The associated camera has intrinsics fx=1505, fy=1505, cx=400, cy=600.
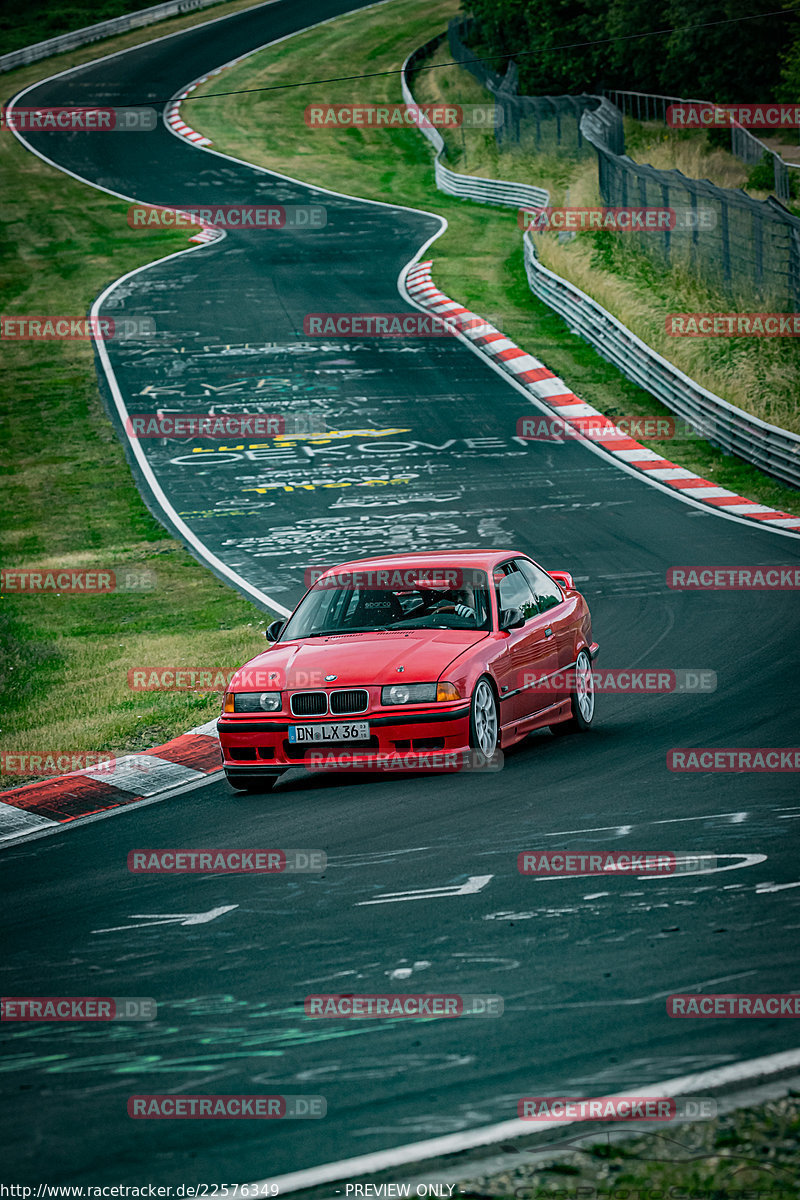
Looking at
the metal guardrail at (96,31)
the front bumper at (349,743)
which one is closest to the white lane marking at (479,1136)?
the front bumper at (349,743)

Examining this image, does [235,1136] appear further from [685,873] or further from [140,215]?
[140,215]

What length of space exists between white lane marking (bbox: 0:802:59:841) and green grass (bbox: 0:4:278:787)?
2.38 feet

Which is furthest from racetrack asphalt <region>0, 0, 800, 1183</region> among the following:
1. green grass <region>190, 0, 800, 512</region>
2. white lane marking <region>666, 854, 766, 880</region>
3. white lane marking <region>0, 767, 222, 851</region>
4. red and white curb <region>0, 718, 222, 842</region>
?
green grass <region>190, 0, 800, 512</region>

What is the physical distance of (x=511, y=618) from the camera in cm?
1045

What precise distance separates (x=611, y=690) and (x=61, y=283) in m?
29.0

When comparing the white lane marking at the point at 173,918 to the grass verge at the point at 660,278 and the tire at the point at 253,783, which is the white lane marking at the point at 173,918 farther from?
the grass verge at the point at 660,278

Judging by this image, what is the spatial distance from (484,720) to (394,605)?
4.43 ft

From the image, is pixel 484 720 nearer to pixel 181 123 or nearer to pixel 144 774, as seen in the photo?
pixel 144 774

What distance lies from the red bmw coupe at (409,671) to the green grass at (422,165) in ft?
31.6

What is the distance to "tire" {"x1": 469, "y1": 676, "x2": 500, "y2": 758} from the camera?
9641 mm

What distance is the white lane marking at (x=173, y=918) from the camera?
22.4 feet

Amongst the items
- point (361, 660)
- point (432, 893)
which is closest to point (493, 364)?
point (361, 660)

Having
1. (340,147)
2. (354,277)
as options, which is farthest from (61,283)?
(340,147)

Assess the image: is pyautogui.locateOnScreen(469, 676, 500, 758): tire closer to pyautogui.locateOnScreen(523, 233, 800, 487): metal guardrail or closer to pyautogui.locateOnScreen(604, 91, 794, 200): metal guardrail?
pyautogui.locateOnScreen(523, 233, 800, 487): metal guardrail
